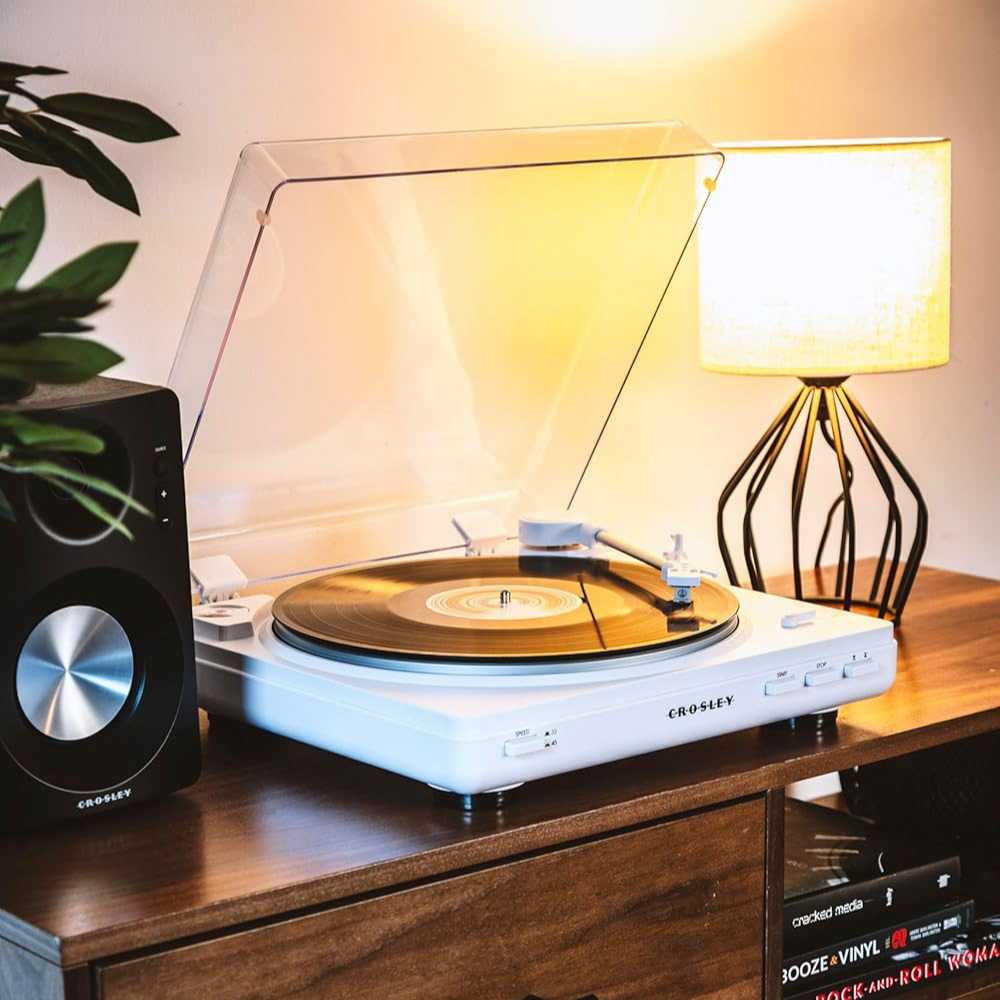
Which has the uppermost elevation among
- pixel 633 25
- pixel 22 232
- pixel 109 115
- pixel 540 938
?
pixel 633 25

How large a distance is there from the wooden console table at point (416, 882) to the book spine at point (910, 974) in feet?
0.41

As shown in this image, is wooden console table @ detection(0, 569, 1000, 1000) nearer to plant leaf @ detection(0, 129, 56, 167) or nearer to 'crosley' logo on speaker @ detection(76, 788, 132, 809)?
'crosley' logo on speaker @ detection(76, 788, 132, 809)

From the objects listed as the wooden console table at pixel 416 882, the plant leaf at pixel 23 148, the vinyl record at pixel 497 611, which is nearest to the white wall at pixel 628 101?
the plant leaf at pixel 23 148

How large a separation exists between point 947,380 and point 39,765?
1.52 m

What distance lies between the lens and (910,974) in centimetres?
136

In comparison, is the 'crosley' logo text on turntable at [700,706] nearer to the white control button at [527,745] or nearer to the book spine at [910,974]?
the white control button at [527,745]

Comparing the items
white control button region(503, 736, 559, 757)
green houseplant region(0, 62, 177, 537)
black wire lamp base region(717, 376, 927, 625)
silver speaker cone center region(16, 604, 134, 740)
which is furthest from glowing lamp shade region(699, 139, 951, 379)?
green houseplant region(0, 62, 177, 537)

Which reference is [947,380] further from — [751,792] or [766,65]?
[751,792]

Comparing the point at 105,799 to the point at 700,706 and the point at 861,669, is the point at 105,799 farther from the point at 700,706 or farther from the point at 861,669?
the point at 861,669

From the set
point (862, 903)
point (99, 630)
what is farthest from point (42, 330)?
point (862, 903)

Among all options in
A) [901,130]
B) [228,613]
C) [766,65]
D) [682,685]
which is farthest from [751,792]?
[901,130]

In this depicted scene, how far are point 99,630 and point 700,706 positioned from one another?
0.43 metres

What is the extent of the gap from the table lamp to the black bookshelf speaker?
72 cm

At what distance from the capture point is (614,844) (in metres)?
1.08
